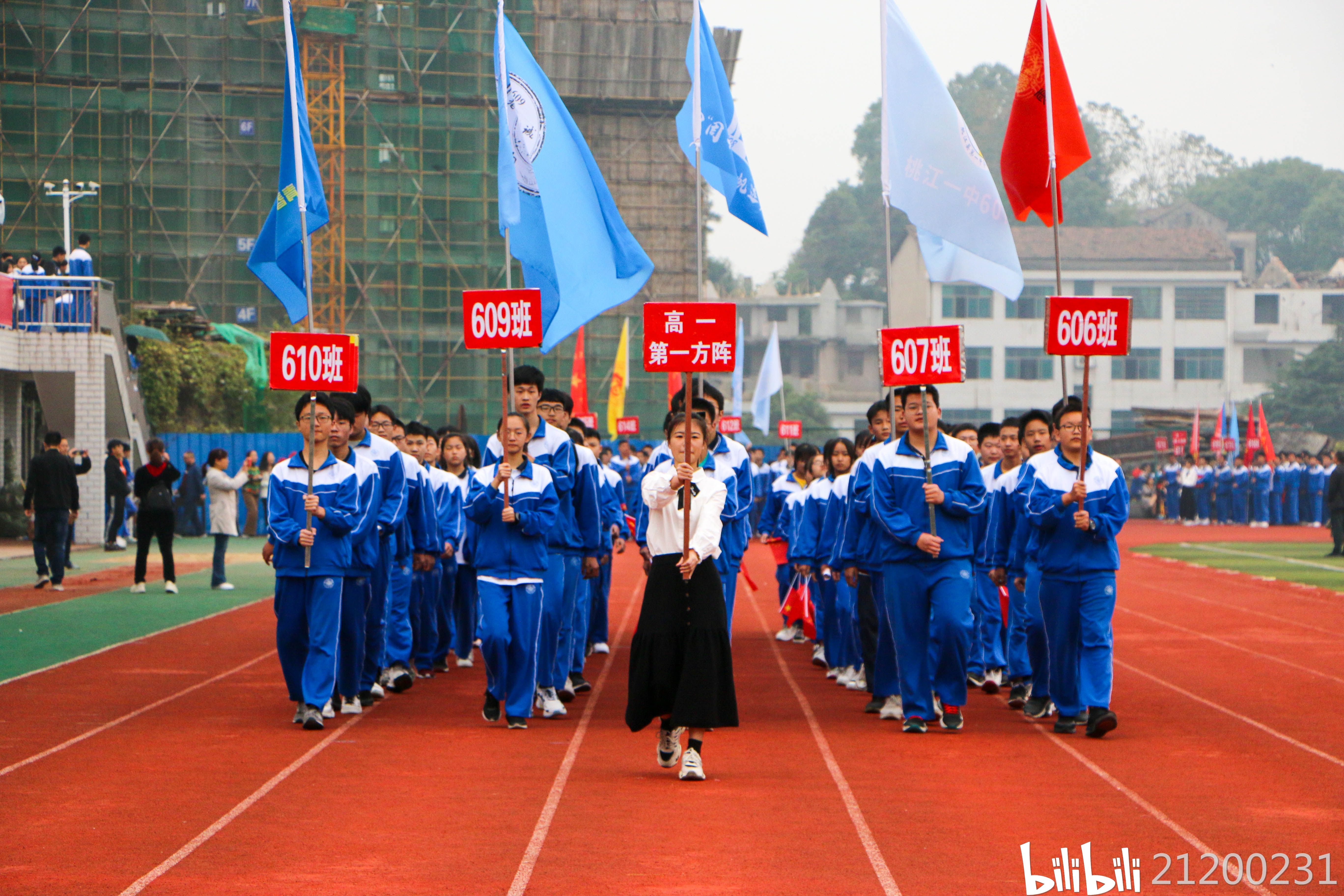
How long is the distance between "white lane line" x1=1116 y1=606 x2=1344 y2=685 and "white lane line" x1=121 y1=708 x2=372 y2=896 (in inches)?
274

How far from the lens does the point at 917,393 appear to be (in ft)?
29.3

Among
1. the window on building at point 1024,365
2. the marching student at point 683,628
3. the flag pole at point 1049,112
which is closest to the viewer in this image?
the marching student at point 683,628

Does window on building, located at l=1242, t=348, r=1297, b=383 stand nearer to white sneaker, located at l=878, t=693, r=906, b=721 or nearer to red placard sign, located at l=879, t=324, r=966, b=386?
white sneaker, located at l=878, t=693, r=906, b=721

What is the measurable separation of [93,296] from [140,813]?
871 inches

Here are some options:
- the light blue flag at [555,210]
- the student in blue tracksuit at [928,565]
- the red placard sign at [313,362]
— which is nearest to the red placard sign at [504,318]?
the red placard sign at [313,362]

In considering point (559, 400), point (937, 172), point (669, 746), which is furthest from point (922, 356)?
point (559, 400)

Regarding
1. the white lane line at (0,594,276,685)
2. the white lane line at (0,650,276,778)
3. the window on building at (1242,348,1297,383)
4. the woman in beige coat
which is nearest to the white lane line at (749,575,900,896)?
the white lane line at (0,650,276,778)

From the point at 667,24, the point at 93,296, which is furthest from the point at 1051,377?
the point at 93,296

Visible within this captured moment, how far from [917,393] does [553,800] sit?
333 centimetres

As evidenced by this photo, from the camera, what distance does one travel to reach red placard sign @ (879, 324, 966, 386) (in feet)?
28.7

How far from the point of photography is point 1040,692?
31.0 ft

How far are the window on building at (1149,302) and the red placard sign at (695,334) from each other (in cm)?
5727

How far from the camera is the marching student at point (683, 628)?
7262 millimetres

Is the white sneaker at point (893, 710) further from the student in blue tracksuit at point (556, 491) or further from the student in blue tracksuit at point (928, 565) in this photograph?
the student in blue tracksuit at point (556, 491)
